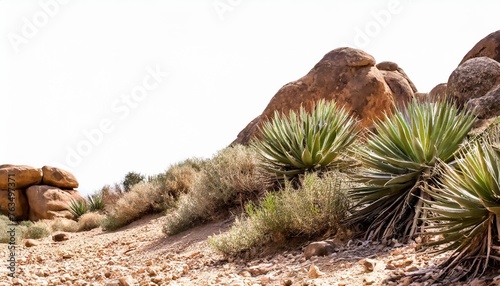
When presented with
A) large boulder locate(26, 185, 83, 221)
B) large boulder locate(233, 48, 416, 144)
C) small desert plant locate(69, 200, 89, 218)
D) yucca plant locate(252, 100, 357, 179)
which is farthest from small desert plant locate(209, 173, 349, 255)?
large boulder locate(26, 185, 83, 221)

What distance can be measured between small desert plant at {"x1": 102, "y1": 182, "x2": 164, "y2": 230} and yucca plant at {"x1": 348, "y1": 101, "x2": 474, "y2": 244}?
317 inches

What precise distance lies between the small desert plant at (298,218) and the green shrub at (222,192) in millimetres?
2621

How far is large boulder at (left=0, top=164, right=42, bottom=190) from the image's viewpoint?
74.7 feet

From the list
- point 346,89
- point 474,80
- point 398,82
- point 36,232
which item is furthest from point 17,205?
point 474,80

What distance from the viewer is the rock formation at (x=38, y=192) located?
71.7ft

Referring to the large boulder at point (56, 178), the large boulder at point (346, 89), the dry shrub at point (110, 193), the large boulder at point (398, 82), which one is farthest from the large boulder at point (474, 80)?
the large boulder at point (56, 178)

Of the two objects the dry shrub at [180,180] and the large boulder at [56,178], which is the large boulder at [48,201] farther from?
the dry shrub at [180,180]

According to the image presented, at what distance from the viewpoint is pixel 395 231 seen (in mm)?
5523

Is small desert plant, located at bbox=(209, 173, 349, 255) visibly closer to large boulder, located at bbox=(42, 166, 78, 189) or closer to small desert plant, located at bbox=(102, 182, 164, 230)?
small desert plant, located at bbox=(102, 182, 164, 230)

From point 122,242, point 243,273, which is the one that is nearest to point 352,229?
point 243,273

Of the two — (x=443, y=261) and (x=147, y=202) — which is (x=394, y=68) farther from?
(x=443, y=261)

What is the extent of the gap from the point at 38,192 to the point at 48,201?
3.03 feet

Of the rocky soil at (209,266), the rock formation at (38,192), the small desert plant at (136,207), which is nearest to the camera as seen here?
the rocky soil at (209,266)

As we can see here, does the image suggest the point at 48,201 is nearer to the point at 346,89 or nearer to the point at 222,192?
the point at 346,89
